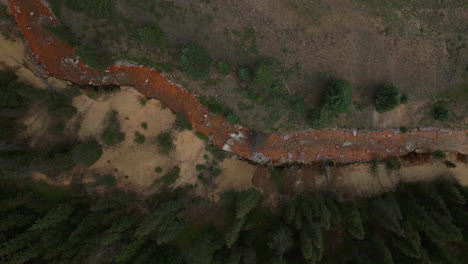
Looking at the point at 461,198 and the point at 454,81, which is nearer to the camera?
the point at 461,198

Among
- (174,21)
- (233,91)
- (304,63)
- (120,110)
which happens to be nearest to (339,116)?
(304,63)

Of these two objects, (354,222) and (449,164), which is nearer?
(354,222)

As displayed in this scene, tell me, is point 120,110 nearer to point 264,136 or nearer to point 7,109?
point 7,109

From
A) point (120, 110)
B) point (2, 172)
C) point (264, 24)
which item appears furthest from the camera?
point (120, 110)

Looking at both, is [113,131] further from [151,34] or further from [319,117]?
[319,117]

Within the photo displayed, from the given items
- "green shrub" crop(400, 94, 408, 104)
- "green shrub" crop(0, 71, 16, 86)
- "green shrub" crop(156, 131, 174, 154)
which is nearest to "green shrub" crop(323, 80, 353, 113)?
"green shrub" crop(400, 94, 408, 104)

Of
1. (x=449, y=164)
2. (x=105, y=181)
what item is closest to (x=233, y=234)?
(x=105, y=181)

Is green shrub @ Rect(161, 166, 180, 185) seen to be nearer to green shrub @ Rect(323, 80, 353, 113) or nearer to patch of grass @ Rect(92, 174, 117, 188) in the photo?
patch of grass @ Rect(92, 174, 117, 188)
